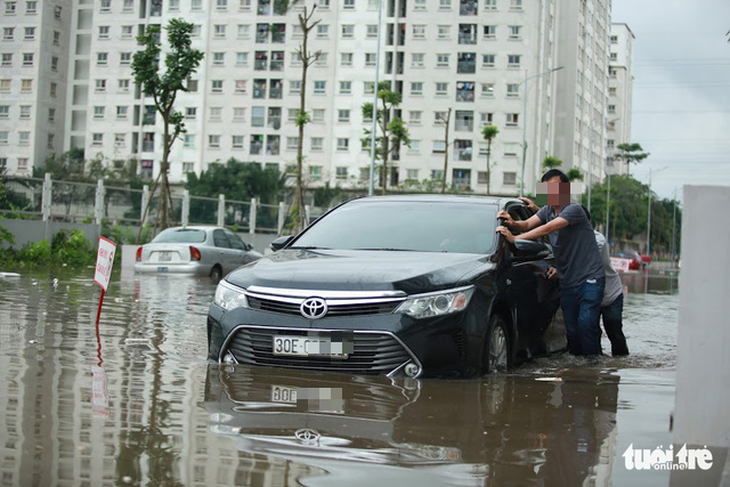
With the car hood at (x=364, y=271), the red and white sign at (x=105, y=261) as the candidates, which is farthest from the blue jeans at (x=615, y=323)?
the red and white sign at (x=105, y=261)

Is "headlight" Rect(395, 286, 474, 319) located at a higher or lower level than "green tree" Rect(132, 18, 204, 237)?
lower

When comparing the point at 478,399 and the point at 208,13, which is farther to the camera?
the point at 208,13

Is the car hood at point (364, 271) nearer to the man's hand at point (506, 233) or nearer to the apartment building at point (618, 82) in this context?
the man's hand at point (506, 233)

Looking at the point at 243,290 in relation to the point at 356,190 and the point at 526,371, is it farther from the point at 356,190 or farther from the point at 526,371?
the point at 356,190

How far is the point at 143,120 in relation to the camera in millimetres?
96438

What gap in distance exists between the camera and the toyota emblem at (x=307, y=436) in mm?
4818

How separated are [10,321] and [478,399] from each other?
5.92 m

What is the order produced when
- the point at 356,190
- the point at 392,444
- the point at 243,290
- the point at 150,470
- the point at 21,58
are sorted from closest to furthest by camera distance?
the point at 150,470 → the point at 392,444 → the point at 243,290 → the point at 356,190 → the point at 21,58

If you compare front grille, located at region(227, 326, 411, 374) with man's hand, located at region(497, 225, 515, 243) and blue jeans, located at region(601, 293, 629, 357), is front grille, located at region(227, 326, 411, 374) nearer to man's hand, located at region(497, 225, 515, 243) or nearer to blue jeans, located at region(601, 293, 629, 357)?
man's hand, located at region(497, 225, 515, 243)

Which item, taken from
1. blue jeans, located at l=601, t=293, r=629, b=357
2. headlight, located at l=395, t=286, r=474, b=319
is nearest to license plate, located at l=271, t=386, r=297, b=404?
headlight, located at l=395, t=286, r=474, b=319

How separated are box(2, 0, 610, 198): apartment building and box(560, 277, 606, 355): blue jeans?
80.1m

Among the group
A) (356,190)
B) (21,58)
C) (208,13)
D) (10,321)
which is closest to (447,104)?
(356,190)

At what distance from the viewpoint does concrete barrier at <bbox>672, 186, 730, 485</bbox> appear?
4840mm

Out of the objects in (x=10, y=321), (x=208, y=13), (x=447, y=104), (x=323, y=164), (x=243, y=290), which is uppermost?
(x=208, y=13)
